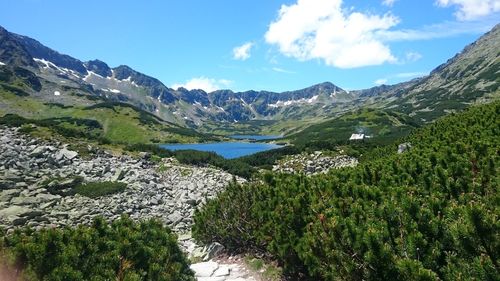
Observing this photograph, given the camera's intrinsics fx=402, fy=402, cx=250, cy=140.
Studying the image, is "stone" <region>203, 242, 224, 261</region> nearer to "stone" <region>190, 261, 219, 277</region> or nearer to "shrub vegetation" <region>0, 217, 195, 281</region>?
"stone" <region>190, 261, 219, 277</region>

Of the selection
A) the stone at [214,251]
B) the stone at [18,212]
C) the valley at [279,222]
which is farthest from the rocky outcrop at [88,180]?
the stone at [214,251]

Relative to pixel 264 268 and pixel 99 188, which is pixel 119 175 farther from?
pixel 264 268

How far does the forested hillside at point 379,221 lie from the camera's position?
20.0 ft

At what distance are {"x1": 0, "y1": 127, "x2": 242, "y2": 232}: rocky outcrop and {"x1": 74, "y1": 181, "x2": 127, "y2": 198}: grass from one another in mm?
676

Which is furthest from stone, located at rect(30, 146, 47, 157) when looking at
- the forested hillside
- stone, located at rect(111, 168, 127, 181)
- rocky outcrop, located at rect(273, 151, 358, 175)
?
the forested hillside

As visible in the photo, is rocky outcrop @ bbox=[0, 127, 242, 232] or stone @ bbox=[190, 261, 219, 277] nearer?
stone @ bbox=[190, 261, 219, 277]

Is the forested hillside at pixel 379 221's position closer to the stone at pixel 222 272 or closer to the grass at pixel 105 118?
the stone at pixel 222 272

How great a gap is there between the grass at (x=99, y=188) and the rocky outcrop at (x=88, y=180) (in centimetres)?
68

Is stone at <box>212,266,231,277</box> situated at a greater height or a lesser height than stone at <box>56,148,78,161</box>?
lesser

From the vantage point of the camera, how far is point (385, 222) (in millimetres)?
7934

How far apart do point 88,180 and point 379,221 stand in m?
33.3

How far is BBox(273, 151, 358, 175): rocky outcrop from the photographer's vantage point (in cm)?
5284

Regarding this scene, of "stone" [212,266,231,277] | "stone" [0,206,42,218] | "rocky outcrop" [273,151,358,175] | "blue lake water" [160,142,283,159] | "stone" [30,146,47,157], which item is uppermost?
"stone" [30,146,47,157]

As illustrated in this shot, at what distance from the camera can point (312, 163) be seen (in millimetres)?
55406
